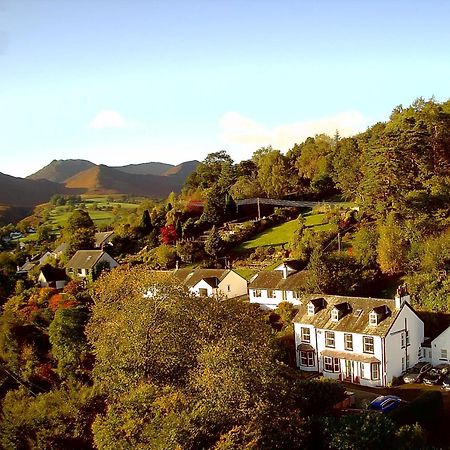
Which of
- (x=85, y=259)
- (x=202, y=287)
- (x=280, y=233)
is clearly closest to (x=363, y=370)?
(x=202, y=287)

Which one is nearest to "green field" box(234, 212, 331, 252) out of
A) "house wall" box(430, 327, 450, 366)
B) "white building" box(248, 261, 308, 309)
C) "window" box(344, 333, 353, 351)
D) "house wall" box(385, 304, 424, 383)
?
"white building" box(248, 261, 308, 309)

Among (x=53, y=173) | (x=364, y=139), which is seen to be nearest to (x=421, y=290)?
(x=364, y=139)

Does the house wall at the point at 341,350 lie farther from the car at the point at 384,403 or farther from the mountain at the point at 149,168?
the mountain at the point at 149,168

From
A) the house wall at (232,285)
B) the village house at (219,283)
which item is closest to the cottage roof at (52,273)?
the village house at (219,283)

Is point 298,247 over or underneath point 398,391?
over

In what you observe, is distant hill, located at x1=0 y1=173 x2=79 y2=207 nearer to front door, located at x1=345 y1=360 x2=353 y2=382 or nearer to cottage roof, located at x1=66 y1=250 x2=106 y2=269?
cottage roof, located at x1=66 y1=250 x2=106 y2=269

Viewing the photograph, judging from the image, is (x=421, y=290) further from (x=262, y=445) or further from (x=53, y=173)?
(x=53, y=173)
